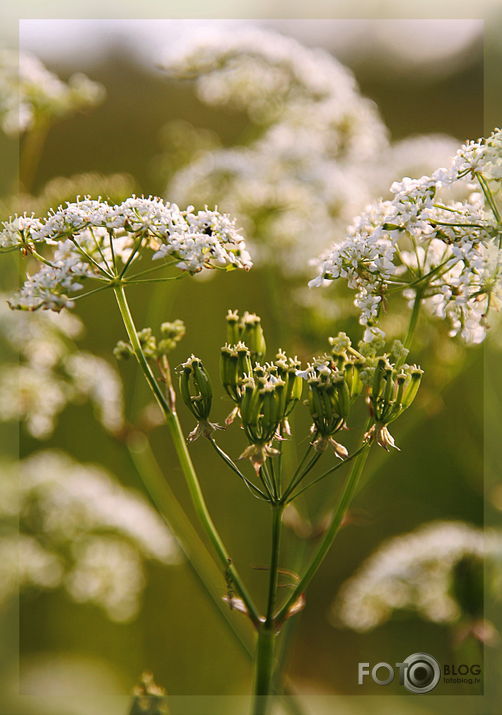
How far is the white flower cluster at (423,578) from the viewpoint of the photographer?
5.31 ft

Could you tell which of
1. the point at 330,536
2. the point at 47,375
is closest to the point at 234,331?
the point at 330,536

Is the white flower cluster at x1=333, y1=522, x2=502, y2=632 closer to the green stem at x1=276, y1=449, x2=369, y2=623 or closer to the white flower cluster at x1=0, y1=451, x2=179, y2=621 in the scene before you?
the white flower cluster at x1=0, y1=451, x2=179, y2=621

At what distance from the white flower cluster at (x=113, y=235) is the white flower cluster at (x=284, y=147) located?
2.82ft

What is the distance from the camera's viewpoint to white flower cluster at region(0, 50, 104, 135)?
5.21ft

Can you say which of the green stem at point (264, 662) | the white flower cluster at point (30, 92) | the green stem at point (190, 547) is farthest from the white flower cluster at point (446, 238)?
the white flower cluster at point (30, 92)

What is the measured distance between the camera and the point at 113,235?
3.34ft

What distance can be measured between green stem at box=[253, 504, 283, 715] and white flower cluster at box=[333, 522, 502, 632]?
725 millimetres

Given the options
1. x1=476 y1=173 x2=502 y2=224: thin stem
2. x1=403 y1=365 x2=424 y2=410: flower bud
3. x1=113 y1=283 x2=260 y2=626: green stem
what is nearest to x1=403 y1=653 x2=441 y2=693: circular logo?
x1=113 y1=283 x2=260 y2=626: green stem

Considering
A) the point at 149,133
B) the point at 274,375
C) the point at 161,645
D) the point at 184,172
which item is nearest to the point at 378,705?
the point at 161,645

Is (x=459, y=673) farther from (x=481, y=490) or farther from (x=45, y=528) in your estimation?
(x=45, y=528)

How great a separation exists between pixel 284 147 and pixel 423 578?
135cm

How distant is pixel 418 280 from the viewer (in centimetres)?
101

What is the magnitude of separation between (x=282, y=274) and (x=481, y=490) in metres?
1.01

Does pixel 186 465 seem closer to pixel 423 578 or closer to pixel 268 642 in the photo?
pixel 268 642
